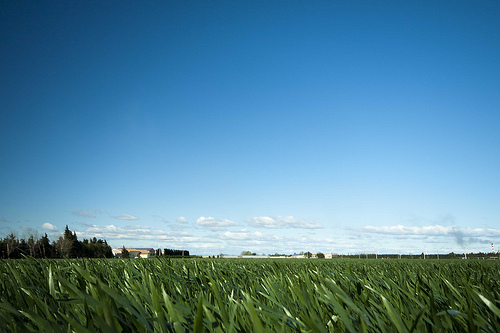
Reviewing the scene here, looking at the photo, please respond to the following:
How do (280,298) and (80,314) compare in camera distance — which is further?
(280,298)

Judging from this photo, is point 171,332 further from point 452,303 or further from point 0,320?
point 452,303

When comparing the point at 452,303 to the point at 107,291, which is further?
→ the point at 452,303

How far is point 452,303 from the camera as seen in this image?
165cm

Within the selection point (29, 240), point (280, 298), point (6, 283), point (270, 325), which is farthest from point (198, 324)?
point (29, 240)

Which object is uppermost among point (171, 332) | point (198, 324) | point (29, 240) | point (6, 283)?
point (198, 324)

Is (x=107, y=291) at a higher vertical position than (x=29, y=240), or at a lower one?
higher

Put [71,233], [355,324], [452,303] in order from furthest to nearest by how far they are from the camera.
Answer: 1. [71,233]
2. [452,303]
3. [355,324]

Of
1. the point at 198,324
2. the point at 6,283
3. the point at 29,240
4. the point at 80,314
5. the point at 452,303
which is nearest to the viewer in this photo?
the point at 198,324

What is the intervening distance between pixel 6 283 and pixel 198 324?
7.12ft

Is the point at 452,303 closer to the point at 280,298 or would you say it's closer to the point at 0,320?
the point at 280,298

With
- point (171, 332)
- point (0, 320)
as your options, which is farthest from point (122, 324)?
point (0, 320)

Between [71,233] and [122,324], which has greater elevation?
[122,324]

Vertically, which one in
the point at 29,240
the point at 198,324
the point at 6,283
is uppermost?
the point at 198,324

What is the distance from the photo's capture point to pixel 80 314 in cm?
132
